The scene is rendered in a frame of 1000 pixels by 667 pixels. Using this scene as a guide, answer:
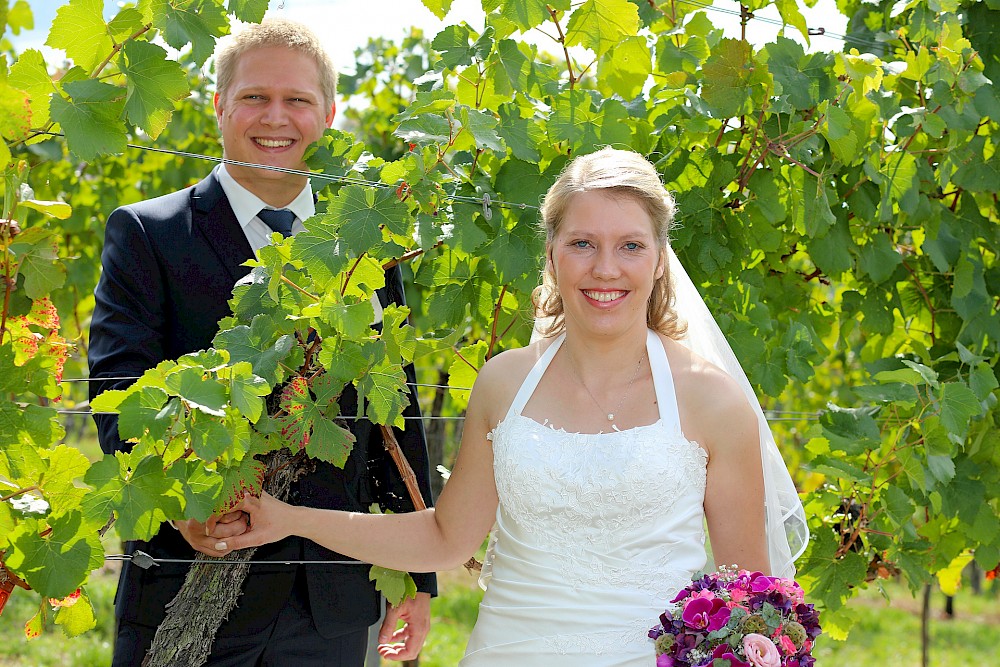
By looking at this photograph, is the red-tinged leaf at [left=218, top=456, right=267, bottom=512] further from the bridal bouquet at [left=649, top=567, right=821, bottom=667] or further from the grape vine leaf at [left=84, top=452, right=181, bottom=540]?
the bridal bouquet at [left=649, top=567, right=821, bottom=667]

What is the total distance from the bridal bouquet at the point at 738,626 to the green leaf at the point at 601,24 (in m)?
1.22

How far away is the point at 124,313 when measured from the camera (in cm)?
235

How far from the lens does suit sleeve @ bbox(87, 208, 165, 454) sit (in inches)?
89.8

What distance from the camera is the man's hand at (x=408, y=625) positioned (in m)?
2.73

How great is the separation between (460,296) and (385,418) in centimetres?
74

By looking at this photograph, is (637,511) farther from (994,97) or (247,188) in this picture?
(994,97)

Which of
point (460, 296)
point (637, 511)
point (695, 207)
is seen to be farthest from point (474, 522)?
point (695, 207)

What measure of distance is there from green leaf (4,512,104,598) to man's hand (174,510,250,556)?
0.38 metres

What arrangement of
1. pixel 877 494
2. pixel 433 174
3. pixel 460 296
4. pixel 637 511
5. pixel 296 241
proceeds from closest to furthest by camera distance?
pixel 296 241 → pixel 433 174 → pixel 637 511 → pixel 460 296 → pixel 877 494

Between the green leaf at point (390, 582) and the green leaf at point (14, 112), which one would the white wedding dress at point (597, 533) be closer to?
the green leaf at point (390, 582)

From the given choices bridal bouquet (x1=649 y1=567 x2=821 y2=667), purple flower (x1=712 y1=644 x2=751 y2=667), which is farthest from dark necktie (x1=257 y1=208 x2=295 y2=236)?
purple flower (x1=712 y1=644 x2=751 y2=667)

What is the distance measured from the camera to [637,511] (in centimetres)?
234

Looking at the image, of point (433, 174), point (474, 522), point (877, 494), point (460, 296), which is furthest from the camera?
point (877, 494)

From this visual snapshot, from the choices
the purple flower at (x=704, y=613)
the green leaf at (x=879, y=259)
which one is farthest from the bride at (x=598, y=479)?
the green leaf at (x=879, y=259)
